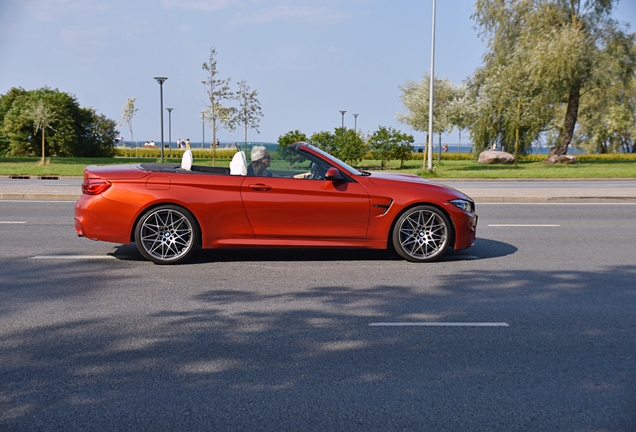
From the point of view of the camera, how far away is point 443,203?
8.33 metres

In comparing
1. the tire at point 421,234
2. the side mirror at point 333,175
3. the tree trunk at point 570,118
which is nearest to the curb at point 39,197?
the side mirror at point 333,175

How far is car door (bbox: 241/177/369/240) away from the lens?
8.14 metres

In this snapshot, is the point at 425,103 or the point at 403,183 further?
the point at 425,103

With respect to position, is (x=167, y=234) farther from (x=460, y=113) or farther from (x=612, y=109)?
(x=612, y=109)

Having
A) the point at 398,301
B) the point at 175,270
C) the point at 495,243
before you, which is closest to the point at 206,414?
the point at 398,301

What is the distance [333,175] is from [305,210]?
529mm

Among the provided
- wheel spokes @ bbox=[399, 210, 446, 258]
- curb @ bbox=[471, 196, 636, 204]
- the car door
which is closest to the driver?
the car door

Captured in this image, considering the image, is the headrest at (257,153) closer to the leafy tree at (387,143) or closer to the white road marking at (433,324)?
the white road marking at (433,324)

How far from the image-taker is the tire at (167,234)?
26.5 ft

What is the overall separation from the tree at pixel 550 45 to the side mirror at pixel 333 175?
98.3ft

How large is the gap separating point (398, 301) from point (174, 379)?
8.71 feet

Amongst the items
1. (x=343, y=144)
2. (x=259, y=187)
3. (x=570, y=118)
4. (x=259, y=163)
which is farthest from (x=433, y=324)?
(x=570, y=118)

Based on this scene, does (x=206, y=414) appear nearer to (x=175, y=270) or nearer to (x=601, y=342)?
(x=601, y=342)

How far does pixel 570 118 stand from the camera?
39906 millimetres
